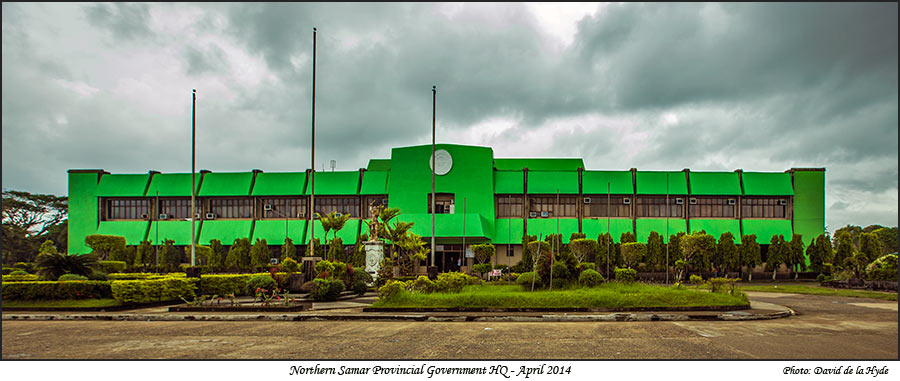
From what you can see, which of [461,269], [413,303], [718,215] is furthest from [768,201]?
[413,303]

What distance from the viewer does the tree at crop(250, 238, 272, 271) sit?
44.9 m

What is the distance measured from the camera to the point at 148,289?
19.6 metres

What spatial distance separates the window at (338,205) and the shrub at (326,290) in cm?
2788

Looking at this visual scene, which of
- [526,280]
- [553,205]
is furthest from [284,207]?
[526,280]

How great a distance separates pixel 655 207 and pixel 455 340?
1605 inches

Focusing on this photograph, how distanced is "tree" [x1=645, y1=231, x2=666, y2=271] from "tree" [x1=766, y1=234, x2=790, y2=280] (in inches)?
311

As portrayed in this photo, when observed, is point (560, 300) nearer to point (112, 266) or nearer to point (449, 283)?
point (449, 283)

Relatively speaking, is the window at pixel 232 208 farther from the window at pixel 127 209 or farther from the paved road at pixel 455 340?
the paved road at pixel 455 340

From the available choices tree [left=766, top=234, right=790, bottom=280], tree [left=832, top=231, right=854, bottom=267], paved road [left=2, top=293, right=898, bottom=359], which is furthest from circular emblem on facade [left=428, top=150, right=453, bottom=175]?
paved road [left=2, top=293, right=898, bottom=359]

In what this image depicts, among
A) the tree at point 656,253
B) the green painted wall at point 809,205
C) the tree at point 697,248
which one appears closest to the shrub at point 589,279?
the tree at point 697,248

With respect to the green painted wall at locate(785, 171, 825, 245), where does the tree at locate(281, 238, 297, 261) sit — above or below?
below

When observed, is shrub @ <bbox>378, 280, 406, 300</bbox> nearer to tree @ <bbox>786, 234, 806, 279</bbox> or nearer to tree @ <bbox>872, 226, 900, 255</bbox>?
tree @ <bbox>786, 234, 806, 279</bbox>

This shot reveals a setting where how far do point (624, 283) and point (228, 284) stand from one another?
15.6 meters

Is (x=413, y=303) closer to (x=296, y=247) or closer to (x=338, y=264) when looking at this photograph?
(x=338, y=264)
